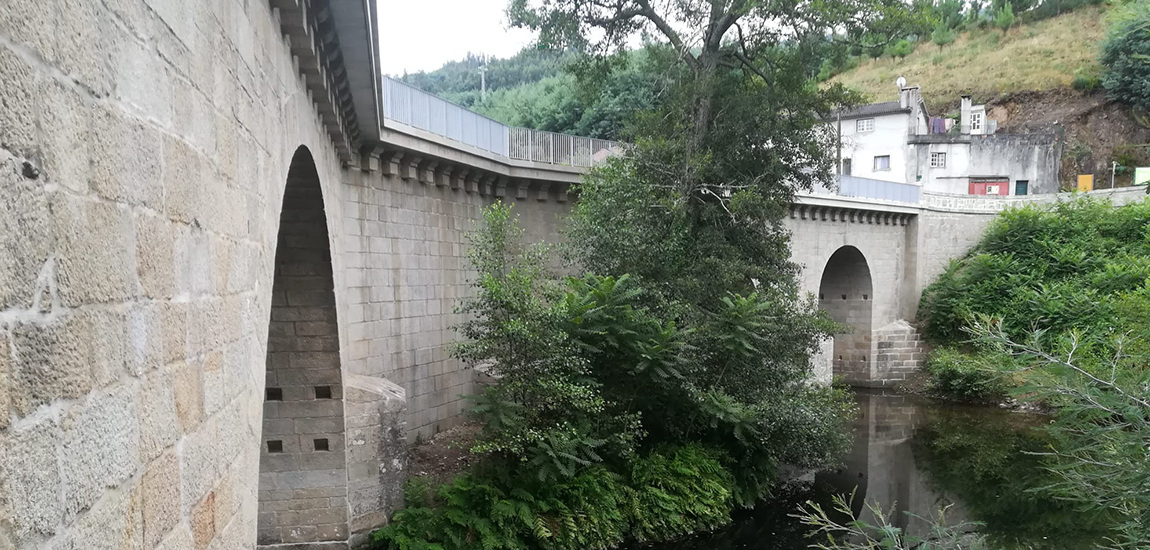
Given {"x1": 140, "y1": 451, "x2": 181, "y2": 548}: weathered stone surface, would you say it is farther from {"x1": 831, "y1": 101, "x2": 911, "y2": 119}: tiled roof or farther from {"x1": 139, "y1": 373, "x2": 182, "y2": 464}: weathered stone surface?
{"x1": 831, "y1": 101, "x2": 911, "y2": 119}: tiled roof

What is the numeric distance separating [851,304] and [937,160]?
35.2 ft

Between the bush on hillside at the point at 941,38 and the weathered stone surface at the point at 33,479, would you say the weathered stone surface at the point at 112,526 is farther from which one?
the bush on hillside at the point at 941,38

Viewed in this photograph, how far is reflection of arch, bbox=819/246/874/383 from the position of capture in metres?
22.2

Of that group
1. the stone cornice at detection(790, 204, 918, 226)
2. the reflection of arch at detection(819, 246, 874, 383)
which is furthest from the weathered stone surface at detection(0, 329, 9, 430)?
the reflection of arch at detection(819, 246, 874, 383)

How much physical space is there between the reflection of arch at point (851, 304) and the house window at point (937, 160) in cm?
1011

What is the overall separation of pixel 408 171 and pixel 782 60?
699cm

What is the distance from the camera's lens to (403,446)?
8992 millimetres

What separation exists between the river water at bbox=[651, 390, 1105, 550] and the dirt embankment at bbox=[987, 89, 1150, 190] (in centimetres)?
1638

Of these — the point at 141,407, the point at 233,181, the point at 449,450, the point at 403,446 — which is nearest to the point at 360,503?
the point at 403,446

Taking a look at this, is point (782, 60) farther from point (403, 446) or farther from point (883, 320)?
point (883, 320)

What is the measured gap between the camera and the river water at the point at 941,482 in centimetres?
1099

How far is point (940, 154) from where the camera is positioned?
29219mm

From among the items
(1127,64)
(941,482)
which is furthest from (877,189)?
(1127,64)

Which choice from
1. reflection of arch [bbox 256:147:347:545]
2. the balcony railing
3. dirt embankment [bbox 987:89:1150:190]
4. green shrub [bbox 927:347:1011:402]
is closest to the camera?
reflection of arch [bbox 256:147:347:545]
